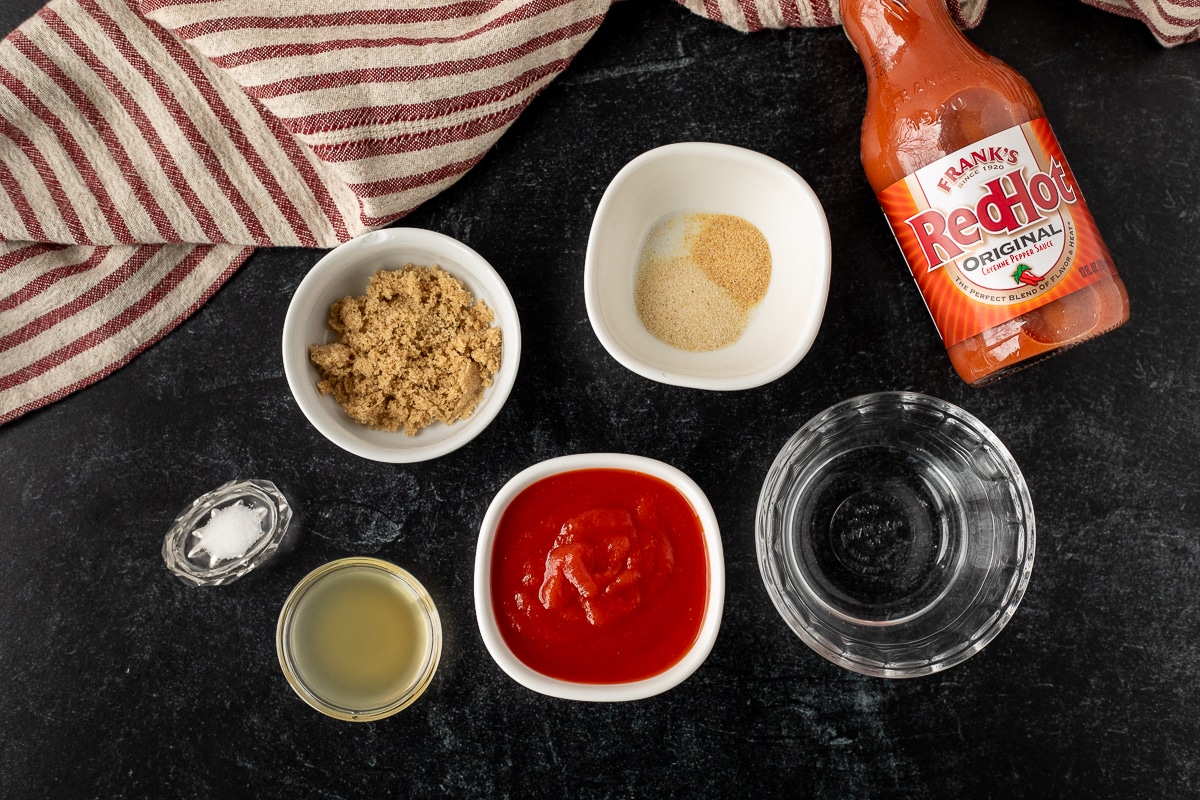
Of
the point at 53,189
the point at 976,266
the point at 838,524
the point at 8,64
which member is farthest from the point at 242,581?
the point at 976,266

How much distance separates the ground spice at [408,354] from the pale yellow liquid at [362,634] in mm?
349

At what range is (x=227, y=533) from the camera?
1586 mm

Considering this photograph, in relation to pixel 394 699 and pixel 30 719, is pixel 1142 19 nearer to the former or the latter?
pixel 394 699

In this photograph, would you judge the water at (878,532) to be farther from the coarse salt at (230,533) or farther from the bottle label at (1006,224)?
the coarse salt at (230,533)

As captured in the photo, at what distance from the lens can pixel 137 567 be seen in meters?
1.63

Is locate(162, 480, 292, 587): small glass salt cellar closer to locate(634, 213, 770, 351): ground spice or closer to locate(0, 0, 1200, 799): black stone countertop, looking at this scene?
locate(0, 0, 1200, 799): black stone countertop

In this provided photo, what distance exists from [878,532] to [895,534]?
0.04 meters

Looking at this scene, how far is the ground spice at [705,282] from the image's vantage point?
155 centimetres

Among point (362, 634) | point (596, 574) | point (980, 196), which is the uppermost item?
point (980, 196)

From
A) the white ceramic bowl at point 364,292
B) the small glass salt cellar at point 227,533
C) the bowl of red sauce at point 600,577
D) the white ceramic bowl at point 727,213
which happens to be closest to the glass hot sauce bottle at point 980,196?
the white ceramic bowl at point 727,213

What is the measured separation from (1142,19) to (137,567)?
2.42 m

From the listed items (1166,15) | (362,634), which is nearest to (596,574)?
(362,634)

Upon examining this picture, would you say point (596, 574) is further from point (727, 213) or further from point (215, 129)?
point (215, 129)

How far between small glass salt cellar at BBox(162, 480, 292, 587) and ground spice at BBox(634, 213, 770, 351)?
0.89 metres
